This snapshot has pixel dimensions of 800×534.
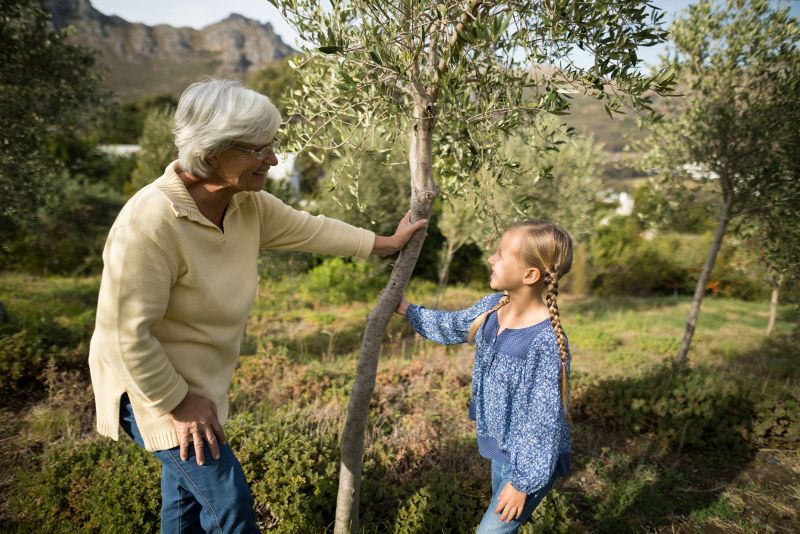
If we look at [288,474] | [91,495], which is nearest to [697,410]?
[288,474]

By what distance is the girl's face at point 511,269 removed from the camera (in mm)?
2145

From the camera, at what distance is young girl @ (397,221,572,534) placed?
77.5 inches

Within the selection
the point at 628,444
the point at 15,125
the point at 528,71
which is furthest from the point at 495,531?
the point at 15,125

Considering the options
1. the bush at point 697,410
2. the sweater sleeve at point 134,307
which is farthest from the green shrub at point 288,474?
the bush at point 697,410

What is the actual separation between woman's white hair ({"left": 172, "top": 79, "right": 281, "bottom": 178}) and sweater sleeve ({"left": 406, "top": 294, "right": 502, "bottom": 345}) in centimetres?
131

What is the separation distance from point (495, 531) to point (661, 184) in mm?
6942

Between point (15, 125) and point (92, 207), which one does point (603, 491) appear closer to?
point (15, 125)

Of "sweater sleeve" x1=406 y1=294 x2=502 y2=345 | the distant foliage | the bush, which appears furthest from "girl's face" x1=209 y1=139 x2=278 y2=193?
the distant foliage

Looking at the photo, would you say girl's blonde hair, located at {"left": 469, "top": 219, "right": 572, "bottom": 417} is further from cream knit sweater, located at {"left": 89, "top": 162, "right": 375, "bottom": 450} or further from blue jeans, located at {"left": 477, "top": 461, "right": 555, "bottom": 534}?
cream knit sweater, located at {"left": 89, "top": 162, "right": 375, "bottom": 450}

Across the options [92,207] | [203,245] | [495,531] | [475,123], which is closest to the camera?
[203,245]

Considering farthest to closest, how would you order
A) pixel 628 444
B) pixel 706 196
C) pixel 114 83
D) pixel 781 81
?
pixel 114 83 < pixel 706 196 < pixel 781 81 < pixel 628 444

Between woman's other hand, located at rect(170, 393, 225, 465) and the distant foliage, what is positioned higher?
the distant foliage

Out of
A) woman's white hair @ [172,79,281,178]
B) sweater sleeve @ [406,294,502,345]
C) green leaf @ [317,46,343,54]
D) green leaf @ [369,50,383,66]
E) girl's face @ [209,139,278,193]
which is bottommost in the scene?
sweater sleeve @ [406,294,502,345]

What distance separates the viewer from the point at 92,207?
16.0m
